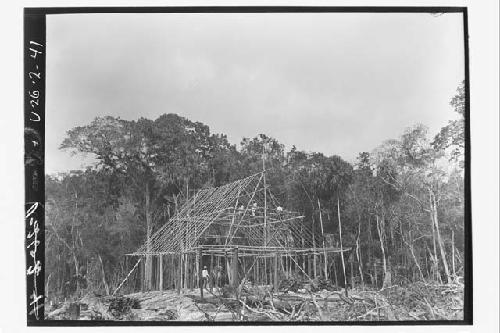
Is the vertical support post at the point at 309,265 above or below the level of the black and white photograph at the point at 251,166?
below

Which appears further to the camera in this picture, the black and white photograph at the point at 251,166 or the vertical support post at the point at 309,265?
the vertical support post at the point at 309,265

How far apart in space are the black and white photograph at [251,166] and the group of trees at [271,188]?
0.06ft

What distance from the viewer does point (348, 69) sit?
7363 millimetres

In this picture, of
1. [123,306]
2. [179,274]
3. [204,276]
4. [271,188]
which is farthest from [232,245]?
[123,306]

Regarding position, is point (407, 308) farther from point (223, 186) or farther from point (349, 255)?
point (223, 186)

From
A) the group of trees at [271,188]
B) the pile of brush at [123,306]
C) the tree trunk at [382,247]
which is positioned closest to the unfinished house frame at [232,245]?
the group of trees at [271,188]

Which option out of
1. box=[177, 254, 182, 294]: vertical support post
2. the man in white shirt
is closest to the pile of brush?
box=[177, 254, 182, 294]: vertical support post

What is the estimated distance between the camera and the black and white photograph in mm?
7188

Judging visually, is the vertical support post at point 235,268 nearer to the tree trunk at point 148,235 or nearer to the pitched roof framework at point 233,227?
the pitched roof framework at point 233,227

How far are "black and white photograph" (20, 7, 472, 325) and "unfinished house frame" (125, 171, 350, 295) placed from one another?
19 millimetres

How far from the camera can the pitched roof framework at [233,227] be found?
728 centimetres

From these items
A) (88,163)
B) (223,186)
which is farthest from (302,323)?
(88,163)

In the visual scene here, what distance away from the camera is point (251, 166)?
7434mm

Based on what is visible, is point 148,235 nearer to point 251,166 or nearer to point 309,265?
point 251,166
